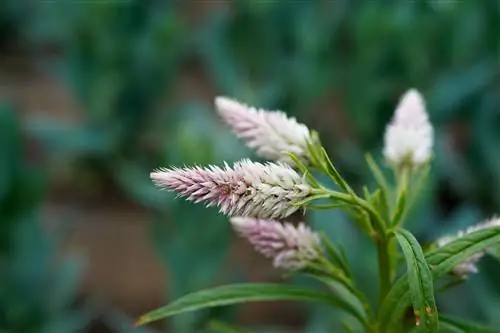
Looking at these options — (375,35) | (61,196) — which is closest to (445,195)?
(375,35)

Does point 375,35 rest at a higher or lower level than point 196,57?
lower

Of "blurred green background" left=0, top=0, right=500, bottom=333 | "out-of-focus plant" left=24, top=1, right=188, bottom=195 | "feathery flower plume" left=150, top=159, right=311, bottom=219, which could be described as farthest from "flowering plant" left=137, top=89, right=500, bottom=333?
"out-of-focus plant" left=24, top=1, right=188, bottom=195

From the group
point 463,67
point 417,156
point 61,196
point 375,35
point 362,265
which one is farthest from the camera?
point 61,196

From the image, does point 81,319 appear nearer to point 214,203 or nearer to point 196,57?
point 196,57

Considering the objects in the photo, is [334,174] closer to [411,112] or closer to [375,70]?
[411,112]

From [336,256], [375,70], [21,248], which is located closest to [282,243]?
[336,256]

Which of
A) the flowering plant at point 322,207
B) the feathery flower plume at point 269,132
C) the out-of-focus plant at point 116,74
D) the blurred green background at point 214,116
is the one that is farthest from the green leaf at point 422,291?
the out-of-focus plant at point 116,74

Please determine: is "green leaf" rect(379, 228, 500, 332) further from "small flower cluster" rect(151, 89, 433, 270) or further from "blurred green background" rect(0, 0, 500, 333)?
"blurred green background" rect(0, 0, 500, 333)
